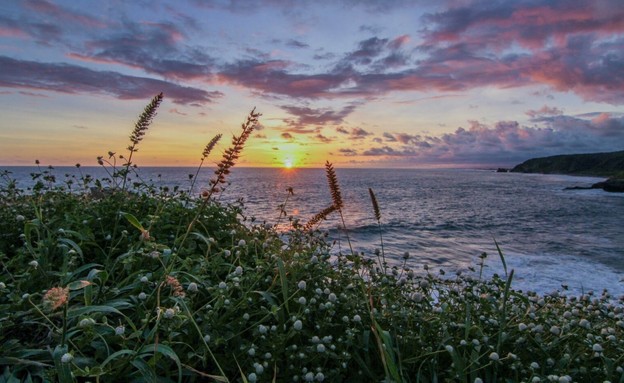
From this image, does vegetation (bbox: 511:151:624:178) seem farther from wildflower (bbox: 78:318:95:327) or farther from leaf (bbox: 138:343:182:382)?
wildflower (bbox: 78:318:95:327)

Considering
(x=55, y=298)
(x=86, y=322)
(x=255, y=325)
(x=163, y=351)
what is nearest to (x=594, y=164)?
(x=255, y=325)

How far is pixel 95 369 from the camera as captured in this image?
2166 millimetres

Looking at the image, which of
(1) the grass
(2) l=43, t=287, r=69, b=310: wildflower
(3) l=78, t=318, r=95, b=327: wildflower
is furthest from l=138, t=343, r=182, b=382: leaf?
(2) l=43, t=287, r=69, b=310: wildflower

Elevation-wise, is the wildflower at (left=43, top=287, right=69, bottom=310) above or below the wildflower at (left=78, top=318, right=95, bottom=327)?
above

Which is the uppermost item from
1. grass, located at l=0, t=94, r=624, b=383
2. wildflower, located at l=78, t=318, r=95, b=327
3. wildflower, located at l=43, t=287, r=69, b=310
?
wildflower, located at l=43, t=287, r=69, b=310

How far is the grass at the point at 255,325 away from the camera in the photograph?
8.63ft

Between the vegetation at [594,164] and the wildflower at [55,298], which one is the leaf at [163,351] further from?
the vegetation at [594,164]

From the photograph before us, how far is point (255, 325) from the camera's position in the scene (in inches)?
136

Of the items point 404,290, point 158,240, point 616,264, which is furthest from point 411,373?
point 616,264

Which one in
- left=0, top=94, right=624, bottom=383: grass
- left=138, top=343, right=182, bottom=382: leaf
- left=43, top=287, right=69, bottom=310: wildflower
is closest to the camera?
left=43, top=287, right=69, bottom=310: wildflower

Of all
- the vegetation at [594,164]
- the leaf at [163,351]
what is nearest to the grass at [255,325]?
the leaf at [163,351]

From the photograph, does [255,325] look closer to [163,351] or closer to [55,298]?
[163,351]

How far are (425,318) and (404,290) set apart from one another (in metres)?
0.99

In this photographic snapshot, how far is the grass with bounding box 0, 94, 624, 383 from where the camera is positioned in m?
2.63
